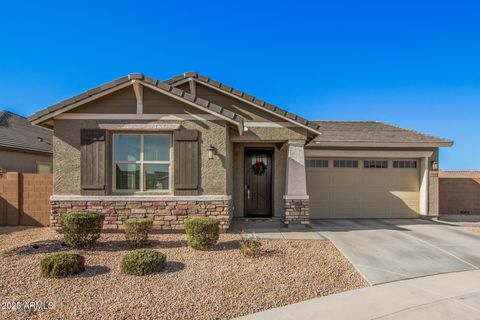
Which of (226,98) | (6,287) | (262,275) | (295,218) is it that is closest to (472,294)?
(262,275)

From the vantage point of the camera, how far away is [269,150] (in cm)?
1027

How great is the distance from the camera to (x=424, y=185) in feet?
35.5

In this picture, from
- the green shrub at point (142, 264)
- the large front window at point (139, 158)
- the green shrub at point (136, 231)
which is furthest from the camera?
the large front window at point (139, 158)

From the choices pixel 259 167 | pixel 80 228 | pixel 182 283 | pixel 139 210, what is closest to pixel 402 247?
pixel 259 167

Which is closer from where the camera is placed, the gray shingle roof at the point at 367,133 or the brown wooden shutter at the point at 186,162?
the brown wooden shutter at the point at 186,162

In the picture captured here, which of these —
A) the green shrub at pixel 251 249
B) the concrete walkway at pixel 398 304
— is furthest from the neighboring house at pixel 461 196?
the green shrub at pixel 251 249

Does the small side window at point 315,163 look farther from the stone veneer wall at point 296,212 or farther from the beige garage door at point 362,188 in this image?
the stone veneer wall at point 296,212

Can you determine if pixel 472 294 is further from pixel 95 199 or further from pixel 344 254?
pixel 95 199

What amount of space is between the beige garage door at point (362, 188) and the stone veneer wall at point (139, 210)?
17.4 ft

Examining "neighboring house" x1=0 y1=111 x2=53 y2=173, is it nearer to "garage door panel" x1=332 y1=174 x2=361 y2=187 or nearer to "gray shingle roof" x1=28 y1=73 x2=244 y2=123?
"gray shingle roof" x1=28 y1=73 x2=244 y2=123

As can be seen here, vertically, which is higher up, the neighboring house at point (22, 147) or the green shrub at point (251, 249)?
the neighboring house at point (22, 147)

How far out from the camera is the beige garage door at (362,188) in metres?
10.9

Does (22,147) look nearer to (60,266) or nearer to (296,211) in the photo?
(60,266)

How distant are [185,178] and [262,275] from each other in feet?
12.4
